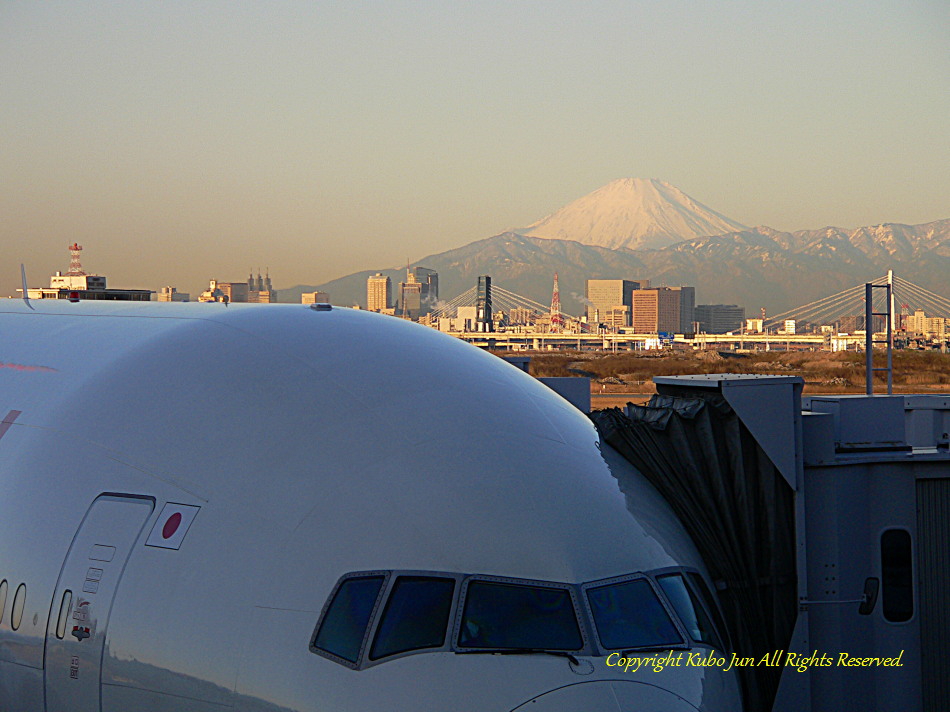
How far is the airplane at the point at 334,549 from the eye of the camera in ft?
24.3

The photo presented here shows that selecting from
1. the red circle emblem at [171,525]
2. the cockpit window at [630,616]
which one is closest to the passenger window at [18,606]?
the red circle emblem at [171,525]

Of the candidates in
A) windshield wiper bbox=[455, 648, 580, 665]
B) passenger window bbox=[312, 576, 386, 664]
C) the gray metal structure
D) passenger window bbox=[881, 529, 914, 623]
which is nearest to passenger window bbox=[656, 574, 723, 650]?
windshield wiper bbox=[455, 648, 580, 665]

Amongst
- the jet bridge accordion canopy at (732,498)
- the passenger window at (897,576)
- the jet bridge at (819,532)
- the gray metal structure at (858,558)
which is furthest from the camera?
the passenger window at (897,576)

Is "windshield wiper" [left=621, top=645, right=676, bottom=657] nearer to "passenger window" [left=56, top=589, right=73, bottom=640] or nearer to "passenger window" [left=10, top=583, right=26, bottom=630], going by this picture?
"passenger window" [left=56, top=589, right=73, bottom=640]

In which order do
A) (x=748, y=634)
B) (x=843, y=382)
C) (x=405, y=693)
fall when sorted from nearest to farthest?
(x=405, y=693) → (x=748, y=634) → (x=843, y=382)

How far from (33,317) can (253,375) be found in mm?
5388

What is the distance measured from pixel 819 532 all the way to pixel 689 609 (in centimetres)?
523

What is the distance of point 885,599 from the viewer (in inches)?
517

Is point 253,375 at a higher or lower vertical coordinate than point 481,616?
higher

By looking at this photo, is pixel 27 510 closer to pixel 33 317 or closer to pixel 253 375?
pixel 253 375

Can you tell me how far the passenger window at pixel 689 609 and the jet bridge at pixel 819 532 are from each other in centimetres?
319

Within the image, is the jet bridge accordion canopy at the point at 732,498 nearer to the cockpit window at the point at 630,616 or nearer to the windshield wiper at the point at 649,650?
the cockpit window at the point at 630,616

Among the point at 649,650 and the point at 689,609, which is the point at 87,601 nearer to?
the point at 649,650

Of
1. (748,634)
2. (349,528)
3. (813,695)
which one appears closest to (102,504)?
(349,528)
